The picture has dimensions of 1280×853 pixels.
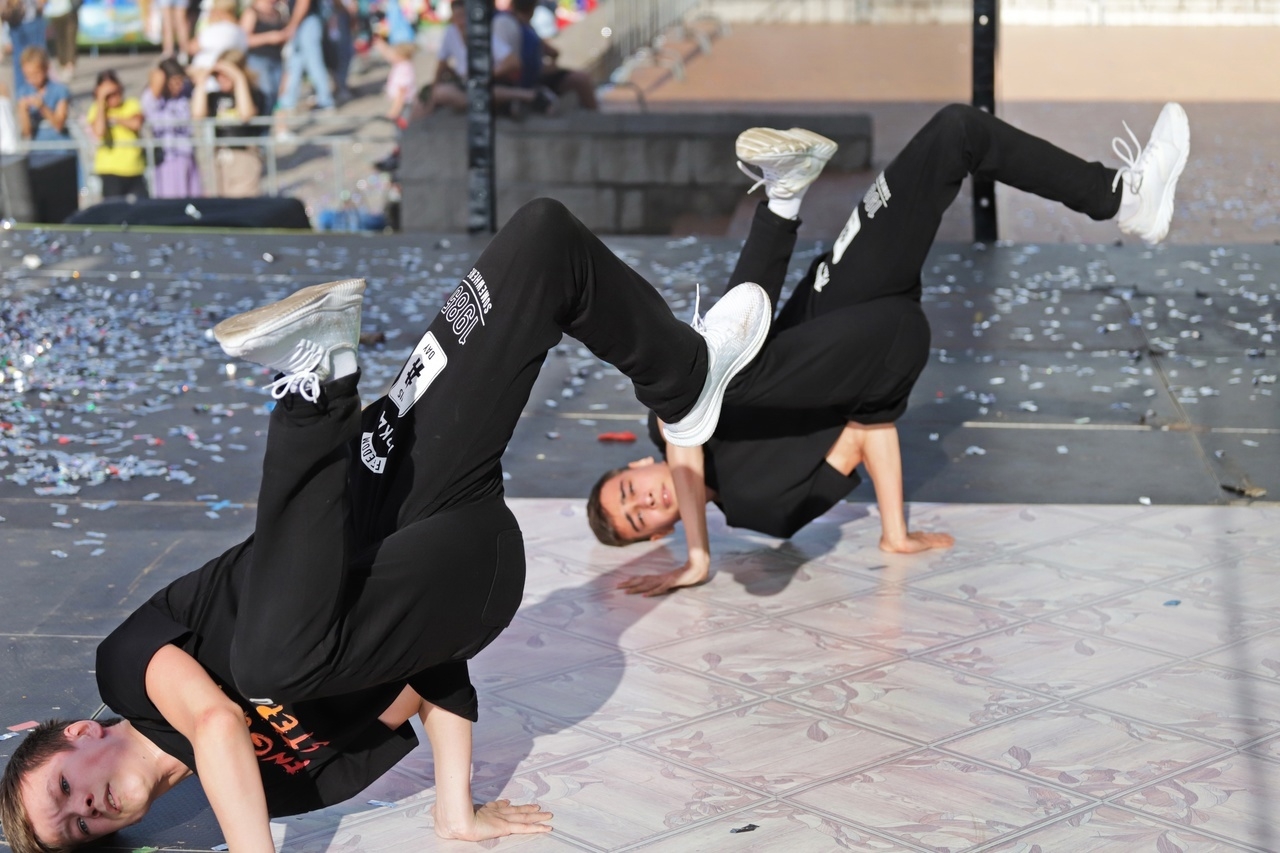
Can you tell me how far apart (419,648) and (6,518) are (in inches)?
94.2

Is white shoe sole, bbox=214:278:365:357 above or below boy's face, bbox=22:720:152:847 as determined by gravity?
above

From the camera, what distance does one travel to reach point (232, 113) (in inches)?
443

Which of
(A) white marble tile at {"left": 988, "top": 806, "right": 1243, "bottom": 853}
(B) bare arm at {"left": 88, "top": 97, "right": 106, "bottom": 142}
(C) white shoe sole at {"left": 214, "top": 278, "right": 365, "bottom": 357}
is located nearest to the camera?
(C) white shoe sole at {"left": 214, "top": 278, "right": 365, "bottom": 357}

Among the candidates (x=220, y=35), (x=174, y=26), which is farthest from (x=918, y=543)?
(x=174, y=26)

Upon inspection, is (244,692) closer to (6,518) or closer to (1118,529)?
(6,518)

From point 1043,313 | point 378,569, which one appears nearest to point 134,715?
point 378,569

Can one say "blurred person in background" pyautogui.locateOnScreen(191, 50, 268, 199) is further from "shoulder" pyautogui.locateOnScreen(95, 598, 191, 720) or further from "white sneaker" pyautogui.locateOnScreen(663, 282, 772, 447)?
"shoulder" pyautogui.locateOnScreen(95, 598, 191, 720)


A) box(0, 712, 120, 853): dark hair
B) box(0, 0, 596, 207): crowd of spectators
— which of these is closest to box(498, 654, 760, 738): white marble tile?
→ box(0, 712, 120, 853): dark hair

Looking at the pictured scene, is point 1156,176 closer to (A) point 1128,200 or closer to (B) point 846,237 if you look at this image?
(A) point 1128,200

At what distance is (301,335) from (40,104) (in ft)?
36.4

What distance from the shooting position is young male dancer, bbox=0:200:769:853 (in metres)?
2.12

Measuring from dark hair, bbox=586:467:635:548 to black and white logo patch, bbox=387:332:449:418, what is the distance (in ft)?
4.05

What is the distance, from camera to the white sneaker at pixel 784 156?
3.32 meters

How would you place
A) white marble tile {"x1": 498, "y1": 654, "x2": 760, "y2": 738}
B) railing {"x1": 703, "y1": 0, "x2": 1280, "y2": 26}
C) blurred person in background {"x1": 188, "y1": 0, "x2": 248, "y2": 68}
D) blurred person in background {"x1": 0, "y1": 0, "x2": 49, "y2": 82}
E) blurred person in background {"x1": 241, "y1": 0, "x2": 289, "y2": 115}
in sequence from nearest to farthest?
white marble tile {"x1": 498, "y1": 654, "x2": 760, "y2": 738} → blurred person in background {"x1": 188, "y1": 0, "x2": 248, "y2": 68} → blurred person in background {"x1": 241, "y1": 0, "x2": 289, "y2": 115} → blurred person in background {"x1": 0, "y1": 0, "x2": 49, "y2": 82} → railing {"x1": 703, "y1": 0, "x2": 1280, "y2": 26}
